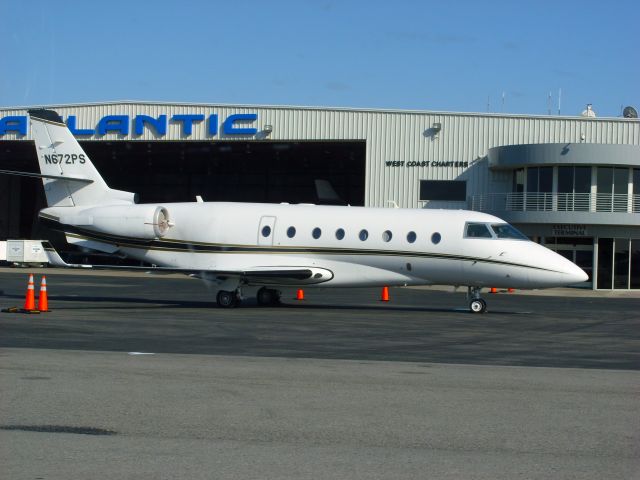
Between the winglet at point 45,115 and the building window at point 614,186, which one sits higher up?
the winglet at point 45,115

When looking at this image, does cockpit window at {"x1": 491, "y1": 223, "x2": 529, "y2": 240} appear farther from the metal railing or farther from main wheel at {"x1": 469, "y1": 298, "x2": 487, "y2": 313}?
the metal railing

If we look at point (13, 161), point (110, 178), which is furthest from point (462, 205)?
point (13, 161)

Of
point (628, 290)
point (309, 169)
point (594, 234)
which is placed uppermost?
point (309, 169)

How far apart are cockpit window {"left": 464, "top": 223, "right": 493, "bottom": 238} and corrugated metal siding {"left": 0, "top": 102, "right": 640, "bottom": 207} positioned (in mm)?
21240

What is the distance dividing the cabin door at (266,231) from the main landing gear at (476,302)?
5.52 metres

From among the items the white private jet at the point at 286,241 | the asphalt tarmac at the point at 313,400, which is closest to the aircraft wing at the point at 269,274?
the white private jet at the point at 286,241

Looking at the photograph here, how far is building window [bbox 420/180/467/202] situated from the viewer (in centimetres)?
4375

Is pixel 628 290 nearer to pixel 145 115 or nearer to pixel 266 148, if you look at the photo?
pixel 266 148

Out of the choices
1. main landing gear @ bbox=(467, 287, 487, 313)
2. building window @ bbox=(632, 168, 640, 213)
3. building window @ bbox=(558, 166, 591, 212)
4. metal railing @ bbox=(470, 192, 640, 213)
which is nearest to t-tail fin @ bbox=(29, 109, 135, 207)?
main landing gear @ bbox=(467, 287, 487, 313)

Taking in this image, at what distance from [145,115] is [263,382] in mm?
37280

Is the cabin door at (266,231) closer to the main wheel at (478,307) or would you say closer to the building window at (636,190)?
the main wheel at (478,307)

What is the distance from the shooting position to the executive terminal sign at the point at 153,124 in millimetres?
45062

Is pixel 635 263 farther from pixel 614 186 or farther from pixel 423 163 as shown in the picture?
pixel 423 163

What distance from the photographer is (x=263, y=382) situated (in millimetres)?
10578
